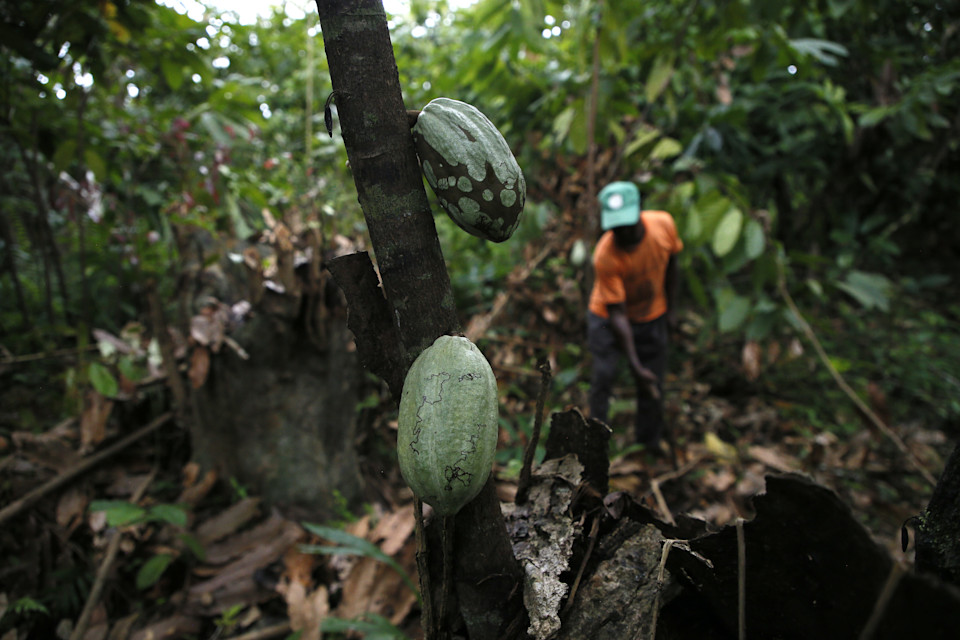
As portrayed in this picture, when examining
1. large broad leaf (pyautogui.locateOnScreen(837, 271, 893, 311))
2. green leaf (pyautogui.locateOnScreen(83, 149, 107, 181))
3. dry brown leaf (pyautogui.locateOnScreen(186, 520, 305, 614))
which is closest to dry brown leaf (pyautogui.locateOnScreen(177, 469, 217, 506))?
dry brown leaf (pyautogui.locateOnScreen(186, 520, 305, 614))

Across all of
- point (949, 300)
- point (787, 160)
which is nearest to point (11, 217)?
point (787, 160)

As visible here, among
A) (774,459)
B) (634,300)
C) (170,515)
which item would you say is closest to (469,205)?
(170,515)

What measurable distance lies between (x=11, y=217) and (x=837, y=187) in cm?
516

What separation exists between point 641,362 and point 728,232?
2.91ft

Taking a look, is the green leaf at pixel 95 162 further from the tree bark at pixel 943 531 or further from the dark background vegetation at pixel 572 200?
the tree bark at pixel 943 531

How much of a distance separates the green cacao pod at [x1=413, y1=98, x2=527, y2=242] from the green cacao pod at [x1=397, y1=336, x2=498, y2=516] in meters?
0.16

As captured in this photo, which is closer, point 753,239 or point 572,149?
point 753,239

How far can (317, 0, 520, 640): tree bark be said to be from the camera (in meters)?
0.59

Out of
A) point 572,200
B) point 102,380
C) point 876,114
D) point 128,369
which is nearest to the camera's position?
point 102,380

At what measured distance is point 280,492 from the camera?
200 centimetres

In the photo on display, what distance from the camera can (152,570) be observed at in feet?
5.20

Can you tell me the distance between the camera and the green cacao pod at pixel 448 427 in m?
0.56

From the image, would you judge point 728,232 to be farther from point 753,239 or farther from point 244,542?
point 244,542

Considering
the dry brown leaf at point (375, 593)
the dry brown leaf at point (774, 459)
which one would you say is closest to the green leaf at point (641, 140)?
the dry brown leaf at point (774, 459)
